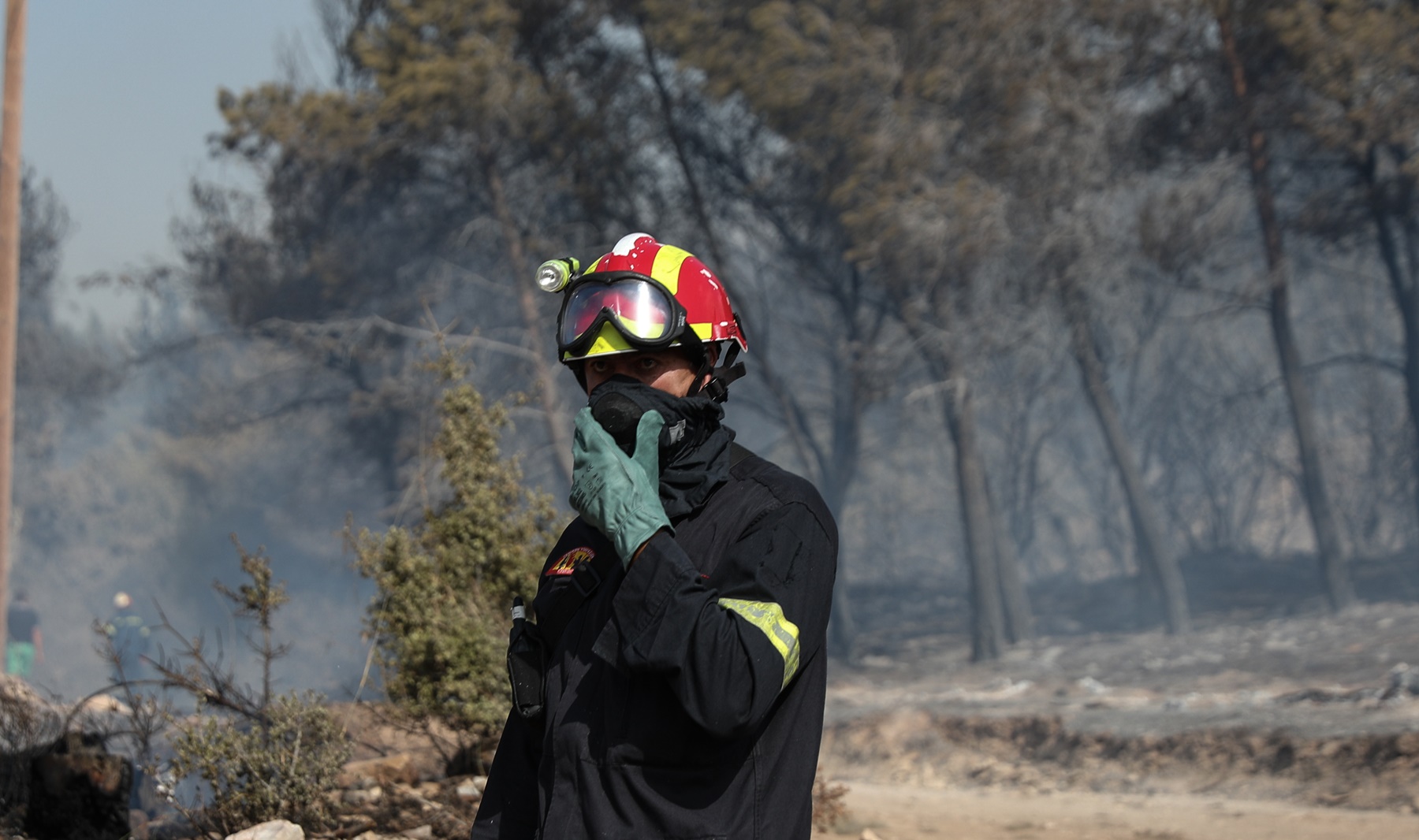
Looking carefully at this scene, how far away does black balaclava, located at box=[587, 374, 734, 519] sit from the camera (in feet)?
6.29

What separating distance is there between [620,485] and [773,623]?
0.94 ft

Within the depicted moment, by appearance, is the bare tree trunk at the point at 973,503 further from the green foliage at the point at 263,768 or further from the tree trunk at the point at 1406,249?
the green foliage at the point at 263,768

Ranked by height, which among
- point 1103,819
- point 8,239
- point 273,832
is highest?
point 8,239

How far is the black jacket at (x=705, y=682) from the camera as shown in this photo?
1.70 metres

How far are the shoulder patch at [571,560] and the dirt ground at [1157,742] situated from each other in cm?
551

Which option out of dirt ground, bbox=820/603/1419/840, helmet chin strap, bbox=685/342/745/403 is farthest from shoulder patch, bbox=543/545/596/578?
dirt ground, bbox=820/603/1419/840

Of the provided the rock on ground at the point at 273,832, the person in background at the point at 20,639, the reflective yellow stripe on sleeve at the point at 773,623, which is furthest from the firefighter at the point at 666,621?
the person in background at the point at 20,639

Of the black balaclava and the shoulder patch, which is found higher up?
the black balaclava

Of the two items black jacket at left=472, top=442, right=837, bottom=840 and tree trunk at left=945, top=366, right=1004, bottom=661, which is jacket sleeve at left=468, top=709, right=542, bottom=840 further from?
tree trunk at left=945, top=366, right=1004, bottom=661

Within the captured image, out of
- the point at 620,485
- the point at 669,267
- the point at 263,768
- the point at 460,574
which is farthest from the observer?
the point at 460,574

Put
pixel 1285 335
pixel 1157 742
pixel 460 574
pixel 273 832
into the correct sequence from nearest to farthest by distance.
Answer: pixel 273 832 < pixel 460 574 < pixel 1157 742 < pixel 1285 335

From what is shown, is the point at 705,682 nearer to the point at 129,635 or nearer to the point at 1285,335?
the point at 129,635

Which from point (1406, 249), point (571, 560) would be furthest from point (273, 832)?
point (1406, 249)

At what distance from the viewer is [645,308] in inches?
81.3
